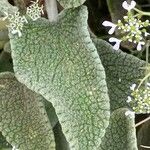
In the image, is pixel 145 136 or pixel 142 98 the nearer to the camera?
pixel 142 98

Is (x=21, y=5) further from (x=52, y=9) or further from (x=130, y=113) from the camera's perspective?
(x=130, y=113)

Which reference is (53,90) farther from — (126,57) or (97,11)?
(97,11)

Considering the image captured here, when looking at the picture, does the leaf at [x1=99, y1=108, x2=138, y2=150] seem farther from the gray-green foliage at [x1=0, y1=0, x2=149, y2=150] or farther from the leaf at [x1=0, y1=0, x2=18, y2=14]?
the leaf at [x1=0, y1=0, x2=18, y2=14]

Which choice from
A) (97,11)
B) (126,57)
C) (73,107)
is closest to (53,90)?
(73,107)

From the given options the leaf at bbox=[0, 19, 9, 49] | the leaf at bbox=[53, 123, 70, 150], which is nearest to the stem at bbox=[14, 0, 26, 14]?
the leaf at bbox=[0, 19, 9, 49]

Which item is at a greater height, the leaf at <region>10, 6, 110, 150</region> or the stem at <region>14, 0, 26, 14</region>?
the stem at <region>14, 0, 26, 14</region>

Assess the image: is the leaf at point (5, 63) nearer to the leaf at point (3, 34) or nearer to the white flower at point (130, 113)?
the leaf at point (3, 34)

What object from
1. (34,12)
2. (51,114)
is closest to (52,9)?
(34,12)
